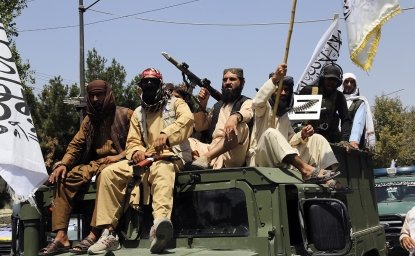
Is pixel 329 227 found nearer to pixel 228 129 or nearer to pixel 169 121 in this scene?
pixel 228 129

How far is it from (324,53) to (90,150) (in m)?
4.55

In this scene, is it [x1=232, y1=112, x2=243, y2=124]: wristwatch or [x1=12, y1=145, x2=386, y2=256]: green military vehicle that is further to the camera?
[x1=232, y1=112, x2=243, y2=124]: wristwatch

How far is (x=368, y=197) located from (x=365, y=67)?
4.69 ft

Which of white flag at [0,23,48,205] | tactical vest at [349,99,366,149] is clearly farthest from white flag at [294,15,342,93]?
white flag at [0,23,48,205]

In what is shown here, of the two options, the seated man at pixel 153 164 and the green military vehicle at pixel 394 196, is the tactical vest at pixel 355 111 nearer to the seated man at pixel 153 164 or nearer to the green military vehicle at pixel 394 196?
the seated man at pixel 153 164

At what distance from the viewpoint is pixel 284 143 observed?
5.07m

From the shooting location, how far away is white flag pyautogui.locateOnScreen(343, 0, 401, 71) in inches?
262

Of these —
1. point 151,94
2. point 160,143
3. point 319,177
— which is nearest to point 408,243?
point 319,177

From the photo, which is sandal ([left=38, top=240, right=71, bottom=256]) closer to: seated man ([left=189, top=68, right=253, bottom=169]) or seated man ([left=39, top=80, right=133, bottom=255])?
seated man ([left=39, top=80, right=133, bottom=255])

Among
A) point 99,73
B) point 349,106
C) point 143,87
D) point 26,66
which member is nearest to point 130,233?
point 143,87

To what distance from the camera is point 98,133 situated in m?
5.62

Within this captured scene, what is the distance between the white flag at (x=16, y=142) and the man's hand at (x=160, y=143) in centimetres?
96

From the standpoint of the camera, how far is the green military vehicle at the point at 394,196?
39.1 ft

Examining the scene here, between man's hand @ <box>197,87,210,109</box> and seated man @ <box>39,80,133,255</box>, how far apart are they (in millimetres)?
1474
